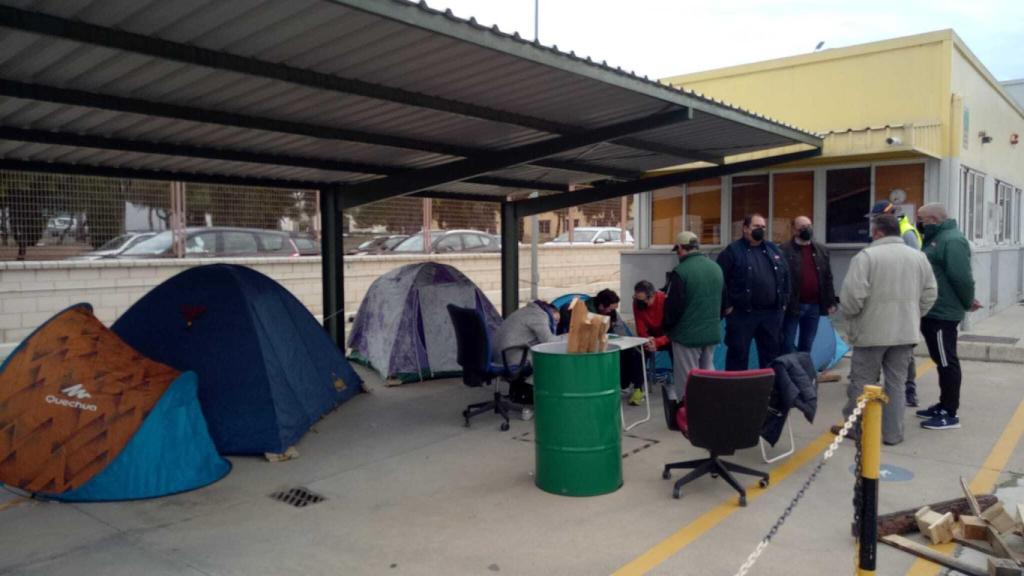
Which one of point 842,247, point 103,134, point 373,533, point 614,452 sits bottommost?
point 373,533

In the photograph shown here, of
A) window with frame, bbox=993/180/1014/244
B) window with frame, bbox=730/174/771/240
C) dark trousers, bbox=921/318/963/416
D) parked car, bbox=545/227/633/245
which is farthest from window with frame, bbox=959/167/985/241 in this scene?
parked car, bbox=545/227/633/245

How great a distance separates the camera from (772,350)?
23.9ft

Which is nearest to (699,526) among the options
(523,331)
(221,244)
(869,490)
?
(869,490)

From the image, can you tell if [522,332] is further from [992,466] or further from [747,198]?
[747,198]

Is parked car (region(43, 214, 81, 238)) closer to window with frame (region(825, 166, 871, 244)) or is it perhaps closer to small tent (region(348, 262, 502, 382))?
small tent (region(348, 262, 502, 382))

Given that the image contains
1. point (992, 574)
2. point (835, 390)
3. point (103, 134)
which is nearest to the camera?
Result: point (992, 574)

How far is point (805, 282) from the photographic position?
789cm

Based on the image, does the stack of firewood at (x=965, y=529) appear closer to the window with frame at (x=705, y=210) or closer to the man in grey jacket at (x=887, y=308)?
the man in grey jacket at (x=887, y=308)

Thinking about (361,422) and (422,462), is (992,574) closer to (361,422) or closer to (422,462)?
(422,462)

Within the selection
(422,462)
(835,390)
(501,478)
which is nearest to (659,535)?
(501,478)

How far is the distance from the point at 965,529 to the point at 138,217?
13489 millimetres

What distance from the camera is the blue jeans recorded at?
7.82 meters

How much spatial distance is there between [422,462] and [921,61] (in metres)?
9.60

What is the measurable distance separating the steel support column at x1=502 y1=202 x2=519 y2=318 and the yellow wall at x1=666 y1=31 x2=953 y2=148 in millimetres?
4666
